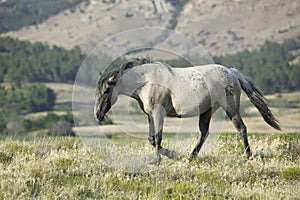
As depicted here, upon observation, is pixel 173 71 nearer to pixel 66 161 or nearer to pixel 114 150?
pixel 114 150

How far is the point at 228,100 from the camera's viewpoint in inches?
487

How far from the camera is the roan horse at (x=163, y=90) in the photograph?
37.7 feet

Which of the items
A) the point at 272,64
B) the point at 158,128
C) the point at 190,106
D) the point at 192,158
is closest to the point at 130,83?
the point at 158,128

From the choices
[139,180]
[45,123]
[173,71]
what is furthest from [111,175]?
[45,123]

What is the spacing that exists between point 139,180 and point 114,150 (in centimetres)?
275

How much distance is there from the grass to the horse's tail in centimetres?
92

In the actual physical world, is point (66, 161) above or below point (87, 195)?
below

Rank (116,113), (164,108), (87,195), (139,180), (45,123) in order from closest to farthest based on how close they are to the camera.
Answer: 1. (87,195)
2. (139,180)
3. (164,108)
4. (116,113)
5. (45,123)

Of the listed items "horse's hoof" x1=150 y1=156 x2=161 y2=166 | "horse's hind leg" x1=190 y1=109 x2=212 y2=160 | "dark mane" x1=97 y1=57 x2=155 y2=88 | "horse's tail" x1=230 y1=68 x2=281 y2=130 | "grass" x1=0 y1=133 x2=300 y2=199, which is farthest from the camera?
"horse's tail" x1=230 y1=68 x2=281 y2=130

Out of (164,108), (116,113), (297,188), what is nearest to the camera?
(297,188)

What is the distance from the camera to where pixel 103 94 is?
1161 centimetres

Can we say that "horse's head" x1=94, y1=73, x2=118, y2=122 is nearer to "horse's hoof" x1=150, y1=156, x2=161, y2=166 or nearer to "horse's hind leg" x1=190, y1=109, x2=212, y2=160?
"horse's hoof" x1=150, y1=156, x2=161, y2=166

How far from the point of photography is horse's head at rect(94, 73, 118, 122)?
38.0 feet

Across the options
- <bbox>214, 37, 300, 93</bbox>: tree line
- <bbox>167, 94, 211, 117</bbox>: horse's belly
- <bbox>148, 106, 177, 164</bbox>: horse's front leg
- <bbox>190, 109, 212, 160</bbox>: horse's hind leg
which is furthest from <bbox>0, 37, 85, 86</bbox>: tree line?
<bbox>148, 106, 177, 164</bbox>: horse's front leg
